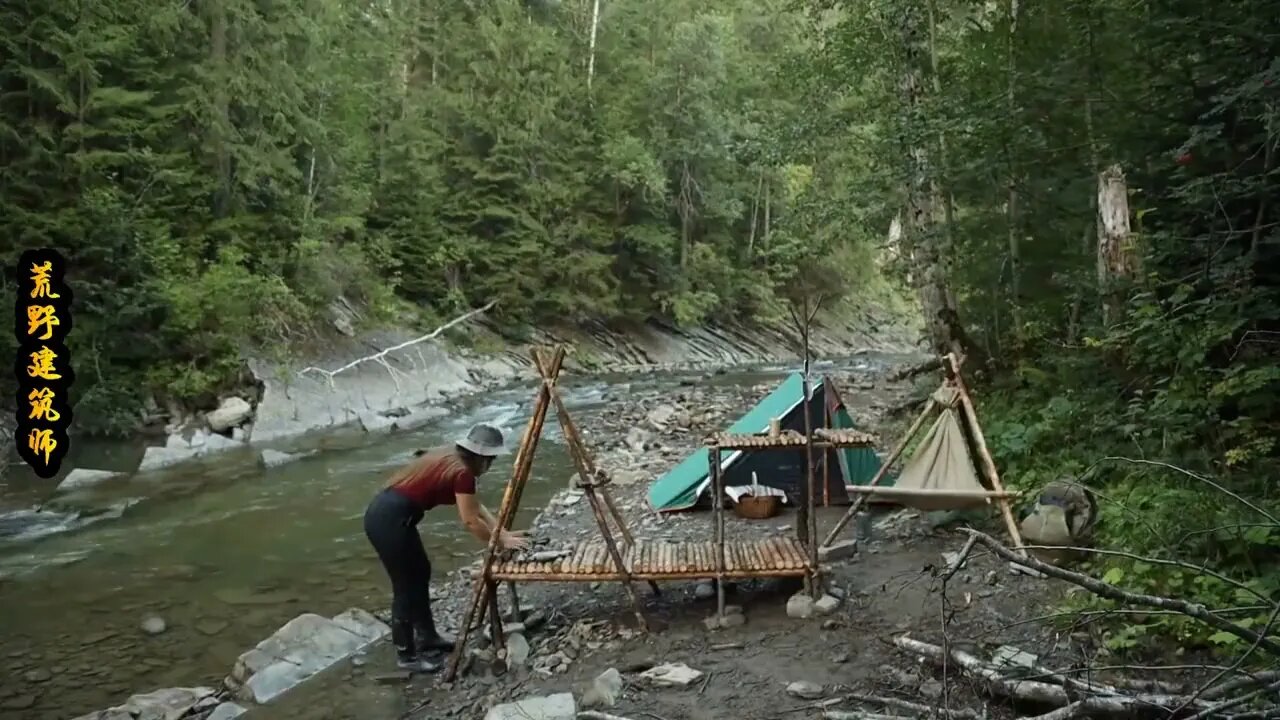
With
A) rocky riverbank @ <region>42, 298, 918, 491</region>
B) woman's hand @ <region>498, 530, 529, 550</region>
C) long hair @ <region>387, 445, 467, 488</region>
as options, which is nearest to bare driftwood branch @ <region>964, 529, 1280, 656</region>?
woman's hand @ <region>498, 530, 529, 550</region>

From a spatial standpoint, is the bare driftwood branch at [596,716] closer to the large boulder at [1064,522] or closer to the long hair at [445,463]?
the long hair at [445,463]

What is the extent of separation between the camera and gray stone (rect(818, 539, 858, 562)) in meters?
Answer: 6.66

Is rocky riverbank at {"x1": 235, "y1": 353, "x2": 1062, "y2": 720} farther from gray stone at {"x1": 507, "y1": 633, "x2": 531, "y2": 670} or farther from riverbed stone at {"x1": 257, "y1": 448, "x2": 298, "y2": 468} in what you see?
riverbed stone at {"x1": 257, "y1": 448, "x2": 298, "y2": 468}

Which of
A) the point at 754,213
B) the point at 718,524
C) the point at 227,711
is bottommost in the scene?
the point at 227,711

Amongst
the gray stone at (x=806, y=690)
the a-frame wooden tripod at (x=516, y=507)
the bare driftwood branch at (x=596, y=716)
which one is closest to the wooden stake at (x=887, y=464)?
the a-frame wooden tripod at (x=516, y=507)

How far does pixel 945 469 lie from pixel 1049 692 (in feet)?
8.99

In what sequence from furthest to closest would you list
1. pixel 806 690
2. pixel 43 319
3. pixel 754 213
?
pixel 754 213 → pixel 43 319 → pixel 806 690

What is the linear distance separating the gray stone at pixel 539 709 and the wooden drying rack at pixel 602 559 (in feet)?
3.02

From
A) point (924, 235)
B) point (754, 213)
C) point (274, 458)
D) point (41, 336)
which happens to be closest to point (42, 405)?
point (41, 336)

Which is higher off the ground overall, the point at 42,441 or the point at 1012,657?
the point at 42,441

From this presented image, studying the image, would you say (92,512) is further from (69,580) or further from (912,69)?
(912,69)

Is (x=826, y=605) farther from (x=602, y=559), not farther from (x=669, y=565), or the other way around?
(x=602, y=559)

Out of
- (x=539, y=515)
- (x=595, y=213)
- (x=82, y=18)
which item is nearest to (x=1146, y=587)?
(x=539, y=515)

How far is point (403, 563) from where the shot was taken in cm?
582
